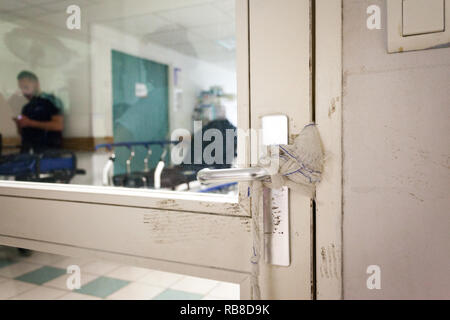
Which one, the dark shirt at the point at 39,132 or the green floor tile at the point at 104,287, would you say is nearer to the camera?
the green floor tile at the point at 104,287

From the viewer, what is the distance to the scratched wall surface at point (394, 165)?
50cm

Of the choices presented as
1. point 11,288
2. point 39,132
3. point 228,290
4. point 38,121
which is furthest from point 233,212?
point 39,132

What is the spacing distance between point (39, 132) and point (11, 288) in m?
2.54

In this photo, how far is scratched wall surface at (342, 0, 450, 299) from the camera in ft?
1.63

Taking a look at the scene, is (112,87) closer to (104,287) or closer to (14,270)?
(104,287)

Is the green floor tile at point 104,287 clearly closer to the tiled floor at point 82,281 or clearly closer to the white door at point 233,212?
the tiled floor at point 82,281

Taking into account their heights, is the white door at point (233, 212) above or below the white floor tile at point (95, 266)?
above

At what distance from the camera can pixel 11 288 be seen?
1.34 metres

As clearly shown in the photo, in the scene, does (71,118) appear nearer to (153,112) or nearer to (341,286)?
(153,112)

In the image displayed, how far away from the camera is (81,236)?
79cm

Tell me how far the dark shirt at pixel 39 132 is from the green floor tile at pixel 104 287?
1.41m

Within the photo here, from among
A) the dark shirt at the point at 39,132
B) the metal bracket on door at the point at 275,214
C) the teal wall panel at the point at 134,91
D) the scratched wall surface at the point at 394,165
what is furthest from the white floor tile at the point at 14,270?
the teal wall panel at the point at 134,91

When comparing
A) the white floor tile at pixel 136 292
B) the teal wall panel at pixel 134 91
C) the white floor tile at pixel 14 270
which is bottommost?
the white floor tile at pixel 136 292
